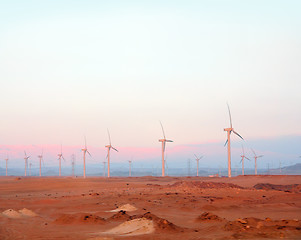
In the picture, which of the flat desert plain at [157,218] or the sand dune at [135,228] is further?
the sand dune at [135,228]

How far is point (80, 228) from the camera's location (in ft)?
74.5

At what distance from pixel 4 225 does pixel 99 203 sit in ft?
41.8

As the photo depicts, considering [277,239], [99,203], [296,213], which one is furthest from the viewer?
[99,203]

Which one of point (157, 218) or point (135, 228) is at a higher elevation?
point (157, 218)

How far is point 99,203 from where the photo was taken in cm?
3647

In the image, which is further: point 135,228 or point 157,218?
point 157,218

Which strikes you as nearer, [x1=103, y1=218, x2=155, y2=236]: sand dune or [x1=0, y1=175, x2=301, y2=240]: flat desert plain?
[x1=0, y1=175, x2=301, y2=240]: flat desert plain

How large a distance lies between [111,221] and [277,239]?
11877 mm

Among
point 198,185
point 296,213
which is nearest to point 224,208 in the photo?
point 296,213

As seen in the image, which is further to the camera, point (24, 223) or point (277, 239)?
point (24, 223)

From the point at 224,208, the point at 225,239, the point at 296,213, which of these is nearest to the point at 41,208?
the point at 224,208

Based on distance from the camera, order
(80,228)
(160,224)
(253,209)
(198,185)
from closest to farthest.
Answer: (160,224)
(80,228)
(253,209)
(198,185)

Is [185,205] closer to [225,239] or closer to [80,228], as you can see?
[80,228]

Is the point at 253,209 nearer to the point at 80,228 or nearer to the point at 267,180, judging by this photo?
the point at 80,228
